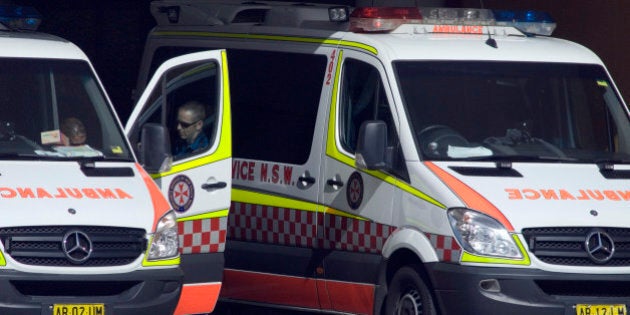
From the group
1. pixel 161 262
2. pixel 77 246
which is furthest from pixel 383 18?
pixel 77 246

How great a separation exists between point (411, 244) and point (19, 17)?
2.85m

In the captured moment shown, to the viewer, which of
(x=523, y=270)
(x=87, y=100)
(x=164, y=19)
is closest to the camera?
(x=523, y=270)

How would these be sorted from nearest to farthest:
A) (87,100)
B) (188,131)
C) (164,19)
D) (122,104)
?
1. (87,100)
2. (188,131)
3. (164,19)
4. (122,104)

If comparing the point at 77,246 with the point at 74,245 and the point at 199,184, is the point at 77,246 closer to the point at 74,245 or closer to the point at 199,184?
the point at 74,245

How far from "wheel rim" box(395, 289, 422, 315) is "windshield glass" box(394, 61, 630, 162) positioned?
0.74 meters

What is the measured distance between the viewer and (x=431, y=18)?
964cm

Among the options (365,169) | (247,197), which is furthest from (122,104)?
(365,169)

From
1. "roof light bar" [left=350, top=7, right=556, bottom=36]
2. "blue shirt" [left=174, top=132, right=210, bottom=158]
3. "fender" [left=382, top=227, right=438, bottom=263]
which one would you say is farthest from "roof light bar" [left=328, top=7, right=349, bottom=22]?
"fender" [left=382, top=227, right=438, bottom=263]

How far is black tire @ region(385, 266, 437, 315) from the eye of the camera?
27.7 feet

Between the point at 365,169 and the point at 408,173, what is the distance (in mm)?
449

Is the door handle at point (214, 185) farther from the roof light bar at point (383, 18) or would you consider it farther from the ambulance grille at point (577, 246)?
the ambulance grille at point (577, 246)

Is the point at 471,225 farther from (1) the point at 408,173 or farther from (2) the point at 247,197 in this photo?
(2) the point at 247,197

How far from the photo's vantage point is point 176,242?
849 centimetres

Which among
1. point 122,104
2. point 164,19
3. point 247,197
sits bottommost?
point 122,104
